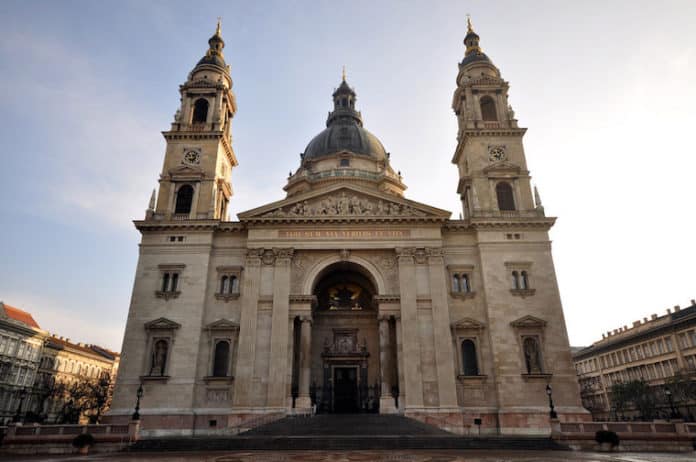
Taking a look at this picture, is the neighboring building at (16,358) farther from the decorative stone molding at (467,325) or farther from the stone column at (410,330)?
the decorative stone molding at (467,325)

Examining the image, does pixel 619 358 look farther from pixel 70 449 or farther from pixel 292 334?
pixel 70 449

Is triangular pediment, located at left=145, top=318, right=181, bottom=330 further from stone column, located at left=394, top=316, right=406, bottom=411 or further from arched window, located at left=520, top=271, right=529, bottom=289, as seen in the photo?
arched window, located at left=520, top=271, right=529, bottom=289

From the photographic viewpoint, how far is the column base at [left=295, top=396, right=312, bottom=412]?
30670 millimetres

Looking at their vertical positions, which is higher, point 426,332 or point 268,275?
point 268,275

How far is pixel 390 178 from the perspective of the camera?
51250 millimetres

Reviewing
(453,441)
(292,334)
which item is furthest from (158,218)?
(453,441)

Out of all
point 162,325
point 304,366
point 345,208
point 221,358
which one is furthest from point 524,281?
point 162,325

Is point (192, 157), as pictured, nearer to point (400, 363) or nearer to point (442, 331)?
point (400, 363)

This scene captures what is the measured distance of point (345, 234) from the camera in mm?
35094

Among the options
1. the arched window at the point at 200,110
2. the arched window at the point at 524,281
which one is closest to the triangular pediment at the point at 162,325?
the arched window at the point at 200,110

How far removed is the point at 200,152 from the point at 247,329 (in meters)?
15.8

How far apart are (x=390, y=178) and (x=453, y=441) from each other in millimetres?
32810

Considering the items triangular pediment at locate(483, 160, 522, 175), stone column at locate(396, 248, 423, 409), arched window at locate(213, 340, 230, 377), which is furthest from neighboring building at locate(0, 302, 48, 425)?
triangular pediment at locate(483, 160, 522, 175)

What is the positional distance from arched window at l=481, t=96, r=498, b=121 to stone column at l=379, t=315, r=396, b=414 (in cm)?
2037
